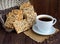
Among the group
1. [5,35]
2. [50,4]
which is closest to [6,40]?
[5,35]

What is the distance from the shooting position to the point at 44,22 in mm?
821

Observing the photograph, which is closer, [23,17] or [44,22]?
[44,22]

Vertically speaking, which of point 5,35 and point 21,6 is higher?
point 21,6

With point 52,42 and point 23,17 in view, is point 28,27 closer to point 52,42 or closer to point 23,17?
point 23,17

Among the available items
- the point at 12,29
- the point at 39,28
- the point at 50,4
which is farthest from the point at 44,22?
the point at 50,4

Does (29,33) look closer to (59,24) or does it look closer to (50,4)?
(59,24)

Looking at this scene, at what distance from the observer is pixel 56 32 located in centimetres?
89

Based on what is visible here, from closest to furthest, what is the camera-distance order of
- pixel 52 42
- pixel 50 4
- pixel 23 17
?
pixel 52 42
pixel 23 17
pixel 50 4

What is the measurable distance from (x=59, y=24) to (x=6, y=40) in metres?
0.36

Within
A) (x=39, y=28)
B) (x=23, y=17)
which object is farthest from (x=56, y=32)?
(x=23, y=17)

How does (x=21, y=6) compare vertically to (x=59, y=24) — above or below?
above

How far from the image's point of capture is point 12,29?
869 mm

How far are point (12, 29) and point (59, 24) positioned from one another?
0.31 meters

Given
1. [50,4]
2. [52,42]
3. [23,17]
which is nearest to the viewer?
[52,42]
